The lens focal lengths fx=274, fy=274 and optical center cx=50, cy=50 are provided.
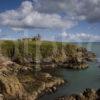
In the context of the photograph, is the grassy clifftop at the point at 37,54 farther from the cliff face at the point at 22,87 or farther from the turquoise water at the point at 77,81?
the cliff face at the point at 22,87

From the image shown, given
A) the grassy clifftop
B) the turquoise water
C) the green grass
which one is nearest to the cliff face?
the turquoise water

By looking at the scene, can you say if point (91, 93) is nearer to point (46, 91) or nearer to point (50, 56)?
point (46, 91)

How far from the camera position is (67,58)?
18275 centimetres

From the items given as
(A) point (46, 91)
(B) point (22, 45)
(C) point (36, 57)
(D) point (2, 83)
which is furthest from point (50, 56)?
(D) point (2, 83)

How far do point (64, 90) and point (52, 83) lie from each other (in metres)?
6.88

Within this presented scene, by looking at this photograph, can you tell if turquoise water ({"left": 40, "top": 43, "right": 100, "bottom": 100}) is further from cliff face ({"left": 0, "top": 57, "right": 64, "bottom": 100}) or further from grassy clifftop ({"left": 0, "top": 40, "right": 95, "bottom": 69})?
grassy clifftop ({"left": 0, "top": 40, "right": 95, "bottom": 69})

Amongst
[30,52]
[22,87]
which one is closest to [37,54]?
[30,52]

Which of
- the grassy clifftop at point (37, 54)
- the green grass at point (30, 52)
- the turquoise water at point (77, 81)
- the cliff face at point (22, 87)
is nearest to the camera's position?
the cliff face at point (22, 87)

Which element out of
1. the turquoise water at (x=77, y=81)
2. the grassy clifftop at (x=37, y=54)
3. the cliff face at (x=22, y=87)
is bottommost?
the turquoise water at (x=77, y=81)

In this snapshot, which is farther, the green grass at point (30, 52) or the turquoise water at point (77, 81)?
the green grass at point (30, 52)

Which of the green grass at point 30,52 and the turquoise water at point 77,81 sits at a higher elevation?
the green grass at point 30,52

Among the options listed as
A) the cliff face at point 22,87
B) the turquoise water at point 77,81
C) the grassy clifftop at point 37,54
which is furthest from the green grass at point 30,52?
the cliff face at point 22,87

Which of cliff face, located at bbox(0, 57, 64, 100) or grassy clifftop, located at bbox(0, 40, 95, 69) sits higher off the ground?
grassy clifftop, located at bbox(0, 40, 95, 69)

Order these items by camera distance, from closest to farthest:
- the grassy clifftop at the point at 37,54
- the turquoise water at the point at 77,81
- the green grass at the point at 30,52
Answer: the turquoise water at the point at 77,81 → the grassy clifftop at the point at 37,54 → the green grass at the point at 30,52
